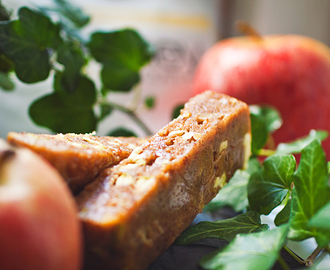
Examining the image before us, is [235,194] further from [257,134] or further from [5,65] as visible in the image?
[5,65]

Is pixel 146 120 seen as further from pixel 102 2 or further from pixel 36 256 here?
pixel 36 256

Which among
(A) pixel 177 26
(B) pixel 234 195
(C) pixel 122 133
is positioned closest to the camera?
(B) pixel 234 195

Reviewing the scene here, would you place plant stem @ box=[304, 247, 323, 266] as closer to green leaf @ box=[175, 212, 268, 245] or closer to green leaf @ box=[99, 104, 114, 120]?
green leaf @ box=[175, 212, 268, 245]

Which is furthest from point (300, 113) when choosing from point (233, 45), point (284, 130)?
point (233, 45)

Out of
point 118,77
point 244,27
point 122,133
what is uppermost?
point 244,27

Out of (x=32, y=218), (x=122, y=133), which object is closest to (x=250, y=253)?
(x=32, y=218)

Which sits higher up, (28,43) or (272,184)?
(28,43)
